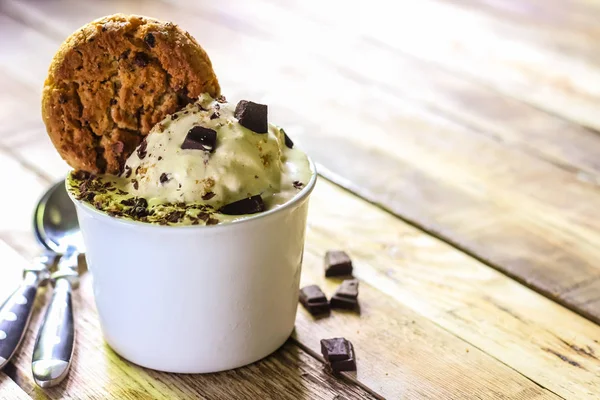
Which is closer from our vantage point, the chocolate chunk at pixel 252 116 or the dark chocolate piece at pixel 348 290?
the chocolate chunk at pixel 252 116

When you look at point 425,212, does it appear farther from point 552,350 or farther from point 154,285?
point 154,285

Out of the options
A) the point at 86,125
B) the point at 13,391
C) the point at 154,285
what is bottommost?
the point at 13,391

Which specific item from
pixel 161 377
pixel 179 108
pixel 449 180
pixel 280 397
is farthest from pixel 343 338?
pixel 449 180

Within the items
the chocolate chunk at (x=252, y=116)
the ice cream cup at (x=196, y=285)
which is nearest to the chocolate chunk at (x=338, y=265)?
the ice cream cup at (x=196, y=285)

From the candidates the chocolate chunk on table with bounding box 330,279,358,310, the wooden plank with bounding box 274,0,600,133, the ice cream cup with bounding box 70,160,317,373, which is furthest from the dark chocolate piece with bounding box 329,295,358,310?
the wooden plank with bounding box 274,0,600,133

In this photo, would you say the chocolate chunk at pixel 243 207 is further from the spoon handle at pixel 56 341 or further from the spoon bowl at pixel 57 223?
the spoon bowl at pixel 57 223

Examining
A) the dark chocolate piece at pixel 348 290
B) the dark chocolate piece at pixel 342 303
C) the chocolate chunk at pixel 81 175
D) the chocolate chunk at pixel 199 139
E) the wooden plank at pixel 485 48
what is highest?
the chocolate chunk at pixel 199 139

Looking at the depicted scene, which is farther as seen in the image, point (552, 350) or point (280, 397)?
point (552, 350)
